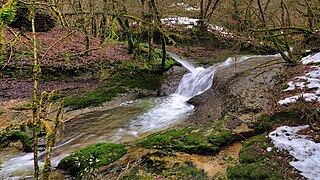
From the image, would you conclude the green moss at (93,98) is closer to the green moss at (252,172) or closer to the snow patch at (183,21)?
the green moss at (252,172)

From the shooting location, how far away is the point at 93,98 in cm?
905

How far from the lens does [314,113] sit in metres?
4.39

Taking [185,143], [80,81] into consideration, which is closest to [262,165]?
[185,143]

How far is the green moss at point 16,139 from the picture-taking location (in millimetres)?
5892

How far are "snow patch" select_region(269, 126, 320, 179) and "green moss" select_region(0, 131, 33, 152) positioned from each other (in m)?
5.46

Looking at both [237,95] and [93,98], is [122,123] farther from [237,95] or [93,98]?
[237,95]

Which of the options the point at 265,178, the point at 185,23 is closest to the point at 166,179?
the point at 265,178

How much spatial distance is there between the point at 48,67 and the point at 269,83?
833 centimetres

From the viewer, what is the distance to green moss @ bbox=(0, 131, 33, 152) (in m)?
5.89

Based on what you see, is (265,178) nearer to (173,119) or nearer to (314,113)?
(314,113)

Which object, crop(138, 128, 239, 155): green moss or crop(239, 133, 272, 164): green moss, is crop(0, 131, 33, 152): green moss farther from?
crop(239, 133, 272, 164): green moss

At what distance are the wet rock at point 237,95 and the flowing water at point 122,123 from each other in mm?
620

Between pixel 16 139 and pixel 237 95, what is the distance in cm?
608

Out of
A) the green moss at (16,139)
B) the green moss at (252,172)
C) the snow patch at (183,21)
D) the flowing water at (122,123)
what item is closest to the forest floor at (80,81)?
the green moss at (252,172)
